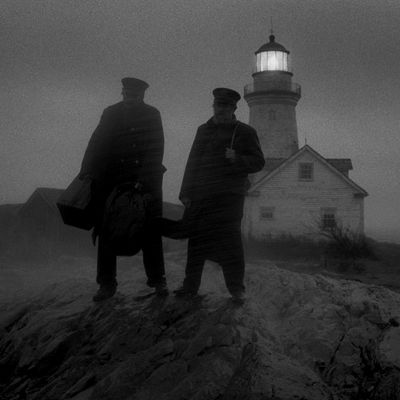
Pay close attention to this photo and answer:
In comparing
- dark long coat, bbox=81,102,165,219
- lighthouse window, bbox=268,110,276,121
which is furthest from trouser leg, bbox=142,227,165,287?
lighthouse window, bbox=268,110,276,121

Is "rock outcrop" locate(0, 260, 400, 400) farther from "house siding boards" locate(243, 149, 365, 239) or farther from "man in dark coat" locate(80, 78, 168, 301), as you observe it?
"house siding boards" locate(243, 149, 365, 239)

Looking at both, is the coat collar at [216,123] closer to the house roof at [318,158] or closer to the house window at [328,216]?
the house roof at [318,158]

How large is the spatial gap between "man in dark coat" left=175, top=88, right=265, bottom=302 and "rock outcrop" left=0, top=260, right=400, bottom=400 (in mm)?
450

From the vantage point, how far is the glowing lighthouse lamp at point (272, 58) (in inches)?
1109

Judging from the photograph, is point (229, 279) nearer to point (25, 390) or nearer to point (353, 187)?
point (25, 390)

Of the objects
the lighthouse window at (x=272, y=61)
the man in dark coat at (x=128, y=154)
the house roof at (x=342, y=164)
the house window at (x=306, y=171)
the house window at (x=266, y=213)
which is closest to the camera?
the man in dark coat at (x=128, y=154)

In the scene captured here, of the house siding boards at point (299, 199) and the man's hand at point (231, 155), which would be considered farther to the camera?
the house siding boards at point (299, 199)

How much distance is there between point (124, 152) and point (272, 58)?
24012 mm

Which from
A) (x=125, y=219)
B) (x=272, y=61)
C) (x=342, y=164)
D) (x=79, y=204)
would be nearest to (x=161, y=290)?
(x=125, y=219)

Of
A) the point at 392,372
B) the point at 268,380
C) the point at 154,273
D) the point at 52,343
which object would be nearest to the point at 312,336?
the point at 392,372

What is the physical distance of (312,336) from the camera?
483 centimetres

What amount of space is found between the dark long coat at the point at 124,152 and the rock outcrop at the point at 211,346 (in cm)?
132

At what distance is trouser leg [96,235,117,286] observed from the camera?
594cm

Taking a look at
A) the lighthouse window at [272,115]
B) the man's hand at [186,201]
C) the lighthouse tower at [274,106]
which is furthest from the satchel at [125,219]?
the lighthouse window at [272,115]
